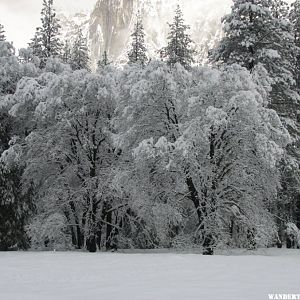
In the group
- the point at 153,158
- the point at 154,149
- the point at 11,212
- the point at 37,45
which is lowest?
the point at 11,212

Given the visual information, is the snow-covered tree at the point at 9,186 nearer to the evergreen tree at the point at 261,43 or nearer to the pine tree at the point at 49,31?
the evergreen tree at the point at 261,43

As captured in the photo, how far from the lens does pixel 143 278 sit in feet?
39.3

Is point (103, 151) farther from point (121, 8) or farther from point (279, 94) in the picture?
point (121, 8)

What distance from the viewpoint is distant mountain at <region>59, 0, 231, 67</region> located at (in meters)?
149

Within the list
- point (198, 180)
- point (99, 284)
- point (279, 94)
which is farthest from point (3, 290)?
point (279, 94)

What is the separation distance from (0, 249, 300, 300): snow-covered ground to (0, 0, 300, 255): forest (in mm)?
3734

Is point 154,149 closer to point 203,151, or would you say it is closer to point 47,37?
point 203,151

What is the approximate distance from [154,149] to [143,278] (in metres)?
6.97

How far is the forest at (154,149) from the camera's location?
1888 cm

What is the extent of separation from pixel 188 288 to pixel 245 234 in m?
10.3

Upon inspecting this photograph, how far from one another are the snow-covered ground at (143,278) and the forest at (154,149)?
3734 millimetres

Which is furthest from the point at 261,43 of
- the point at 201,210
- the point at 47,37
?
the point at 47,37

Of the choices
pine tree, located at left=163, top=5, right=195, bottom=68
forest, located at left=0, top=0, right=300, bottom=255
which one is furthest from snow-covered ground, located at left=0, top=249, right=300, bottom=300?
pine tree, located at left=163, top=5, right=195, bottom=68

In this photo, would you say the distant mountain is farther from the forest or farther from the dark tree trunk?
the dark tree trunk
